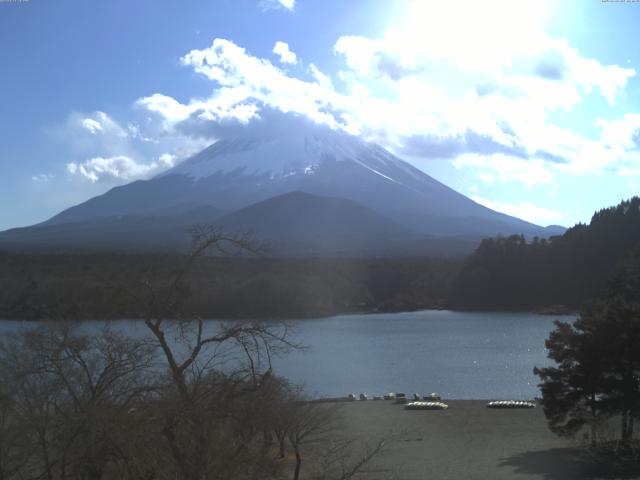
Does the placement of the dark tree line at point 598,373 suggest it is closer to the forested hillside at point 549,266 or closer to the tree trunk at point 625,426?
the tree trunk at point 625,426

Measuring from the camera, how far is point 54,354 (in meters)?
5.45

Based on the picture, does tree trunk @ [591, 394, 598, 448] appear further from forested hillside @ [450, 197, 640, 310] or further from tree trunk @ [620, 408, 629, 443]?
forested hillside @ [450, 197, 640, 310]

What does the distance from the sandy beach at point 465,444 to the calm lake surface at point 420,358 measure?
2246 mm

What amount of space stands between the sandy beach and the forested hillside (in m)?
37.2

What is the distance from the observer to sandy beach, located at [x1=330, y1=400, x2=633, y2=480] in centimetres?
1102

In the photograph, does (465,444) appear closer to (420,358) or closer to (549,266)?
(420,358)

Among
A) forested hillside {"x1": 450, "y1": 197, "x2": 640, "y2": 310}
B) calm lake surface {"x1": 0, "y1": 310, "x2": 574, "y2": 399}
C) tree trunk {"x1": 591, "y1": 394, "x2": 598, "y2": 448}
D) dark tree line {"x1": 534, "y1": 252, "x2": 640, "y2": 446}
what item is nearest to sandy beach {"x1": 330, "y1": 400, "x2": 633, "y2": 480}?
tree trunk {"x1": 591, "y1": 394, "x2": 598, "y2": 448}

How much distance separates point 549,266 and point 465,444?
146 ft

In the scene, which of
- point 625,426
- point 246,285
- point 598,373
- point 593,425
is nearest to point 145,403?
point 593,425

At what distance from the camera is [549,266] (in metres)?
55.7

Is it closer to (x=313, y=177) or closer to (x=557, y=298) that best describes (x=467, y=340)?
(x=557, y=298)

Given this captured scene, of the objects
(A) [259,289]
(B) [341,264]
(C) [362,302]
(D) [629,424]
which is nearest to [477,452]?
(D) [629,424]

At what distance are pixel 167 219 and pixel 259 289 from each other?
5328 cm

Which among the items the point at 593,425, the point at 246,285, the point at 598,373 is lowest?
the point at 593,425
